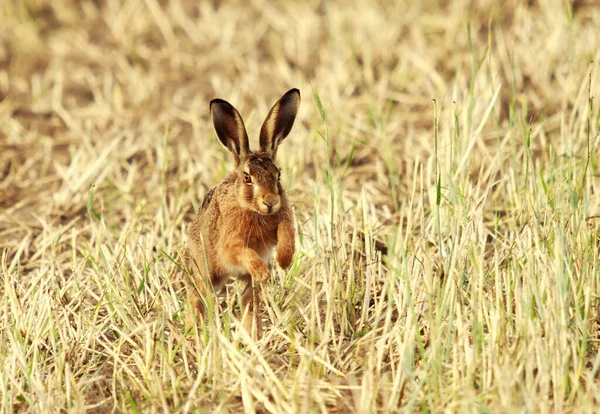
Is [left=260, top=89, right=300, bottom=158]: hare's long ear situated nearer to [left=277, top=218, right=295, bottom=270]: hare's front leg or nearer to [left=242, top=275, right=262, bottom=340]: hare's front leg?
[left=277, top=218, right=295, bottom=270]: hare's front leg

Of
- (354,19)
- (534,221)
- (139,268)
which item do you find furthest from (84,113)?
(534,221)

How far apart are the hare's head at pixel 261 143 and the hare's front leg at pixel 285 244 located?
134 millimetres

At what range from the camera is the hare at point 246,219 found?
12.8 ft

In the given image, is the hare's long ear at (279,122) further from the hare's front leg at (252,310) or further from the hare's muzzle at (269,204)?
the hare's front leg at (252,310)

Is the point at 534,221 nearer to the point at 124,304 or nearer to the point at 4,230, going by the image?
the point at 124,304

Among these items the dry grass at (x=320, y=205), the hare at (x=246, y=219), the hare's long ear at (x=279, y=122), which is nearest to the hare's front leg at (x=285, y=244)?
the hare at (x=246, y=219)

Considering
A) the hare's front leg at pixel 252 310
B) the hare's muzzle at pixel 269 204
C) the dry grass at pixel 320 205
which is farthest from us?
the hare's front leg at pixel 252 310

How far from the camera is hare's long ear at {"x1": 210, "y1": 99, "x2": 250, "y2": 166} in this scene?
413cm

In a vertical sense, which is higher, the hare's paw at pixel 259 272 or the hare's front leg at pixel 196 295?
the hare's paw at pixel 259 272

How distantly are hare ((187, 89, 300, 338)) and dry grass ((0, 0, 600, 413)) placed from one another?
0.47ft

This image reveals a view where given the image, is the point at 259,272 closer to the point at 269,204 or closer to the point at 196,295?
the point at 269,204

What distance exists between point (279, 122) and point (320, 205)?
4.83 ft

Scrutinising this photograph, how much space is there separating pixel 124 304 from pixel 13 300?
533mm

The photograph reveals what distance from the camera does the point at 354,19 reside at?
883cm
